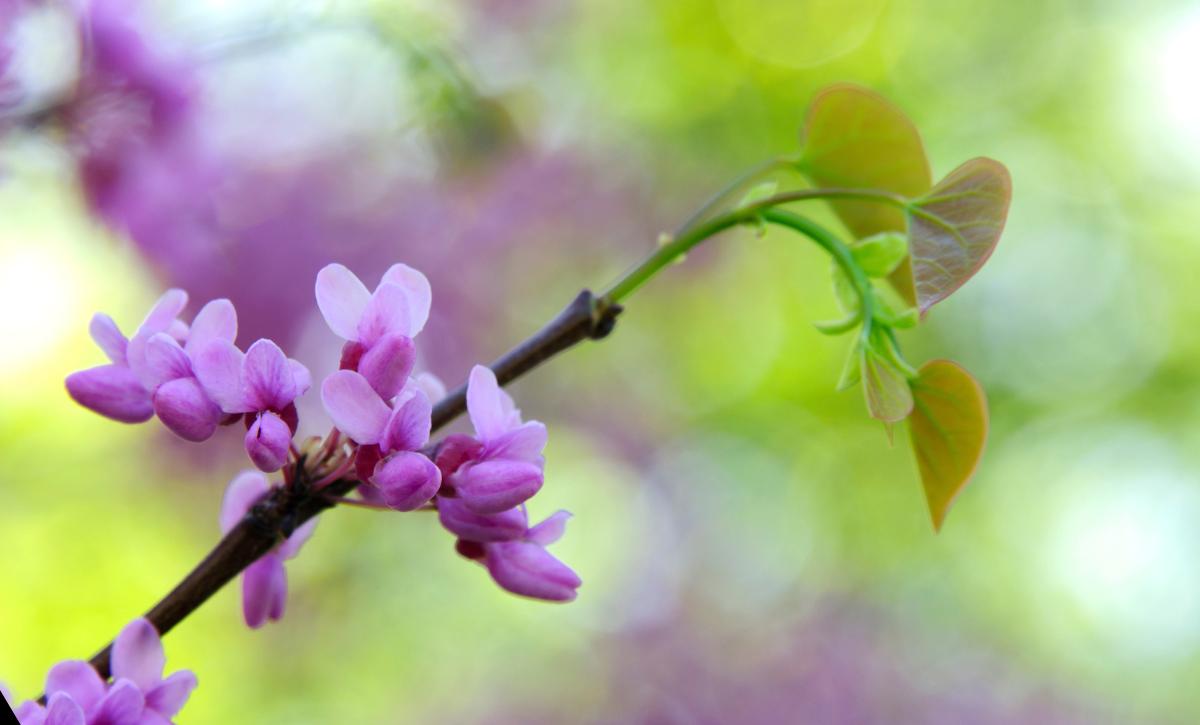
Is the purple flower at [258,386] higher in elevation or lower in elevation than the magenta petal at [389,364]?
lower

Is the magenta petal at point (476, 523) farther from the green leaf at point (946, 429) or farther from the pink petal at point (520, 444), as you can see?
the green leaf at point (946, 429)

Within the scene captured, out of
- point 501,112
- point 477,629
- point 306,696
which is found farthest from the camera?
point 477,629

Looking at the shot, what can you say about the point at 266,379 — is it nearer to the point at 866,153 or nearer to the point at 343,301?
the point at 343,301

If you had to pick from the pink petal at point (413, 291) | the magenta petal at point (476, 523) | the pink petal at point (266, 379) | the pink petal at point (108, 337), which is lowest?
the pink petal at point (108, 337)

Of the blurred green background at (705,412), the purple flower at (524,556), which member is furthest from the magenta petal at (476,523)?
the blurred green background at (705,412)

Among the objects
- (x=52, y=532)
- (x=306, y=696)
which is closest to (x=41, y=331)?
(x=52, y=532)

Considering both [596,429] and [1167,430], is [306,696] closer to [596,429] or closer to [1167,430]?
[596,429]

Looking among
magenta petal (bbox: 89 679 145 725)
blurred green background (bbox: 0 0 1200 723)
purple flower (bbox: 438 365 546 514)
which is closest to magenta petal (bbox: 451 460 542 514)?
purple flower (bbox: 438 365 546 514)
